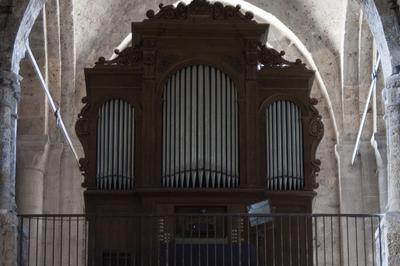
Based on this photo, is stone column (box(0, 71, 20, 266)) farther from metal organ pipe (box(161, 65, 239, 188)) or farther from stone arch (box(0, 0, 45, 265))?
→ metal organ pipe (box(161, 65, 239, 188))

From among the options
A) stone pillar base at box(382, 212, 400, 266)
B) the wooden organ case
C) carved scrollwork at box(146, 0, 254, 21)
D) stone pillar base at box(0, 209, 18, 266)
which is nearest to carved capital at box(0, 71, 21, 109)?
stone pillar base at box(0, 209, 18, 266)

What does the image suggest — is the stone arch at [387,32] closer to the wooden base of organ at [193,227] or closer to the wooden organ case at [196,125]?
the wooden organ case at [196,125]

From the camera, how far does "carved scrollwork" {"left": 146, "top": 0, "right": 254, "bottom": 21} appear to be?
17438 millimetres

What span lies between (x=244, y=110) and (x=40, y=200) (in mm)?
6275

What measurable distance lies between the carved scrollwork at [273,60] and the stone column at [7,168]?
4.48m

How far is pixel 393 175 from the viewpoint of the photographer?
1444 cm

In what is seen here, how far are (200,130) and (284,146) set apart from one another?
1.43m

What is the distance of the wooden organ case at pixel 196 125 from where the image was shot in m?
16.4

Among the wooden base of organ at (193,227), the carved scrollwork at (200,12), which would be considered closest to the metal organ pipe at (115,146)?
the wooden base of organ at (193,227)

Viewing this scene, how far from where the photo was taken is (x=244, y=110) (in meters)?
17.0

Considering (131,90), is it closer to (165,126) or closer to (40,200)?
(165,126)

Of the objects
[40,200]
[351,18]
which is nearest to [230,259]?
[40,200]

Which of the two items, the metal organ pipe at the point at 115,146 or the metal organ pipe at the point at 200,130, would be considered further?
the metal organ pipe at the point at 115,146

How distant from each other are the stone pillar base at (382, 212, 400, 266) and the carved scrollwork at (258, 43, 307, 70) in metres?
4.04
